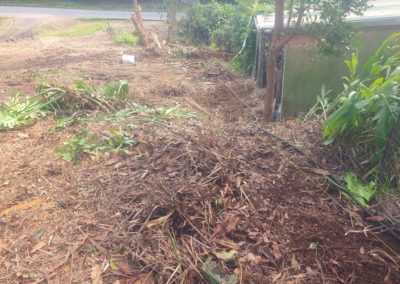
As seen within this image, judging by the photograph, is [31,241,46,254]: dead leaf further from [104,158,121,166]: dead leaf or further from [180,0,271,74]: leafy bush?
[180,0,271,74]: leafy bush

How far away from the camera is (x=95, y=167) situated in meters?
3.61

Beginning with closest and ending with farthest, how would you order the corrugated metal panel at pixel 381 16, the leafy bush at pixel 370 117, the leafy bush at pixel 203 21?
the leafy bush at pixel 370 117, the corrugated metal panel at pixel 381 16, the leafy bush at pixel 203 21

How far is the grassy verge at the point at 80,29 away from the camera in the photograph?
1308 centimetres

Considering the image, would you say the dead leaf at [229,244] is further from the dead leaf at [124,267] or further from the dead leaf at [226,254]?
the dead leaf at [124,267]

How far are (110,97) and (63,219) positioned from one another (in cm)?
261

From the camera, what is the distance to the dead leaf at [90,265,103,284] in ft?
7.80

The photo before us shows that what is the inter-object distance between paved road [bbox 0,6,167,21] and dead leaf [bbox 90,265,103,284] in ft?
49.3

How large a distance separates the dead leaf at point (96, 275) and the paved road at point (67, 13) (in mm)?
15018

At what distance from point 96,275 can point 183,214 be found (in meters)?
0.71

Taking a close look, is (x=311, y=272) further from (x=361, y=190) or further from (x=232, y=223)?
(x=361, y=190)

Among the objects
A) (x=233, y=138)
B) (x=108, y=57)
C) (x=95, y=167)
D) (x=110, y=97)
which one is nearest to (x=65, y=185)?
(x=95, y=167)

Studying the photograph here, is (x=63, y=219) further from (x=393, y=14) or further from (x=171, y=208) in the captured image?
(x=393, y=14)

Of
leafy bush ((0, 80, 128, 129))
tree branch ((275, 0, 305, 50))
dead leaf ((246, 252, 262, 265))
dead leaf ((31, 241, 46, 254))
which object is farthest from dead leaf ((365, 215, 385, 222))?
leafy bush ((0, 80, 128, 129))

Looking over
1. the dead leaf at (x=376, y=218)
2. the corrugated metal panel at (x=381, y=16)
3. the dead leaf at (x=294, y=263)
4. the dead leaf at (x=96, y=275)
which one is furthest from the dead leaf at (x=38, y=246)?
the corrugated metal panel at (x=381, y=16)
